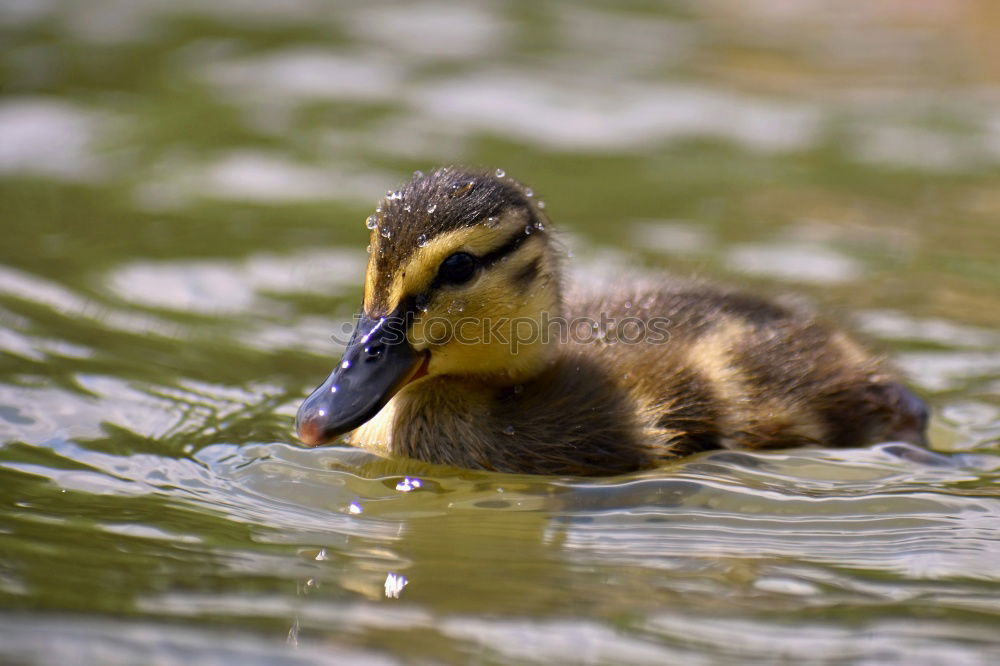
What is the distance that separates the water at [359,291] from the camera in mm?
2545

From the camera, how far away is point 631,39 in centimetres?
851

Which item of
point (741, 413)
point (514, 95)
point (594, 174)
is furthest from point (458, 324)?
point (514, 95)

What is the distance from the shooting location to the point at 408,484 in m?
3.27

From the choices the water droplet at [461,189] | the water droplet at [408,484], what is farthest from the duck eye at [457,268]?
the water droplet at [408,484]

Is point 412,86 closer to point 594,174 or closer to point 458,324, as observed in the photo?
point 594,174

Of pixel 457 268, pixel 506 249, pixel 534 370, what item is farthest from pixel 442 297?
pixel 534 370

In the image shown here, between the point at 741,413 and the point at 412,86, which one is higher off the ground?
the point at 412,86

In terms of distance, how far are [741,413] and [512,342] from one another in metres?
0.64

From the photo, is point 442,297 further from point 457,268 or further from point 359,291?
point 359,291

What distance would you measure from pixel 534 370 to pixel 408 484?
1.60 ft

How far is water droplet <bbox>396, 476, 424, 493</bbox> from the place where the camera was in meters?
3.23

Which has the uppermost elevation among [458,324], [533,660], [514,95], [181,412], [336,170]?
[514,95]

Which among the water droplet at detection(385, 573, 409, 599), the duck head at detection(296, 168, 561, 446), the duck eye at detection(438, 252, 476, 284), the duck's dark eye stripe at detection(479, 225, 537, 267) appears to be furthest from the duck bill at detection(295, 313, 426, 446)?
the water droplet at detection(385, 573, 409, 599)

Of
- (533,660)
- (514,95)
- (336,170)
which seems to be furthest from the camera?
(514,95)
